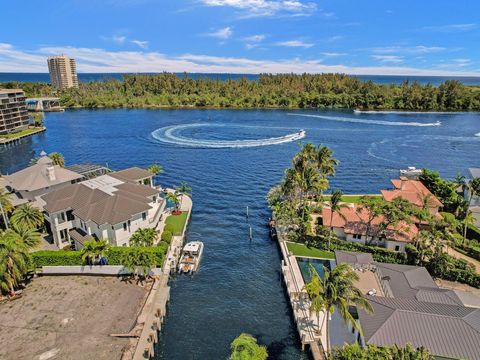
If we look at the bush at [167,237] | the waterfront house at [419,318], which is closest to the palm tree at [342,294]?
the waterfront house at [419,318]

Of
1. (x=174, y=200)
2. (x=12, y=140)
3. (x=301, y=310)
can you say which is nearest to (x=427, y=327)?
(x=301, y=310)

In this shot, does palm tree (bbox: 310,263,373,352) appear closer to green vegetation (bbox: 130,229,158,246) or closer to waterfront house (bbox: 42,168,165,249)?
green vegetation (bbox: 130,229,158,246)

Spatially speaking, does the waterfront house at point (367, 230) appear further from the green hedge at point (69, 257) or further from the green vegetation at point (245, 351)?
the green vegetation at point (245, 351)

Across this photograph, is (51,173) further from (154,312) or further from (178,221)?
(154,312)

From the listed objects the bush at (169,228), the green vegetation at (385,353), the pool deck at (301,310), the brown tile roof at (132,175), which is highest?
the brown tile roof at (132,175)

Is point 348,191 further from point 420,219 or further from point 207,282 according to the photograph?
point 207,282

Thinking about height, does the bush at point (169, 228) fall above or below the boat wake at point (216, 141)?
below

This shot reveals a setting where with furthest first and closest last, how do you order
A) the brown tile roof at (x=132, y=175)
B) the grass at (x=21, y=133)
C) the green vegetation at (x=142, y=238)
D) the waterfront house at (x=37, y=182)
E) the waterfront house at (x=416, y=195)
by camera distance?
the grass at (x=21, y=133)
the brown tile roof at (x=132, y=175)
the waterfront house at (x=416, y=195)
the waterfront house at (x=37, y=182)
the green vegetation at (x=142, y=238)

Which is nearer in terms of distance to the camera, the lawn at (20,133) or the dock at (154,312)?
the dock at (154,312)
